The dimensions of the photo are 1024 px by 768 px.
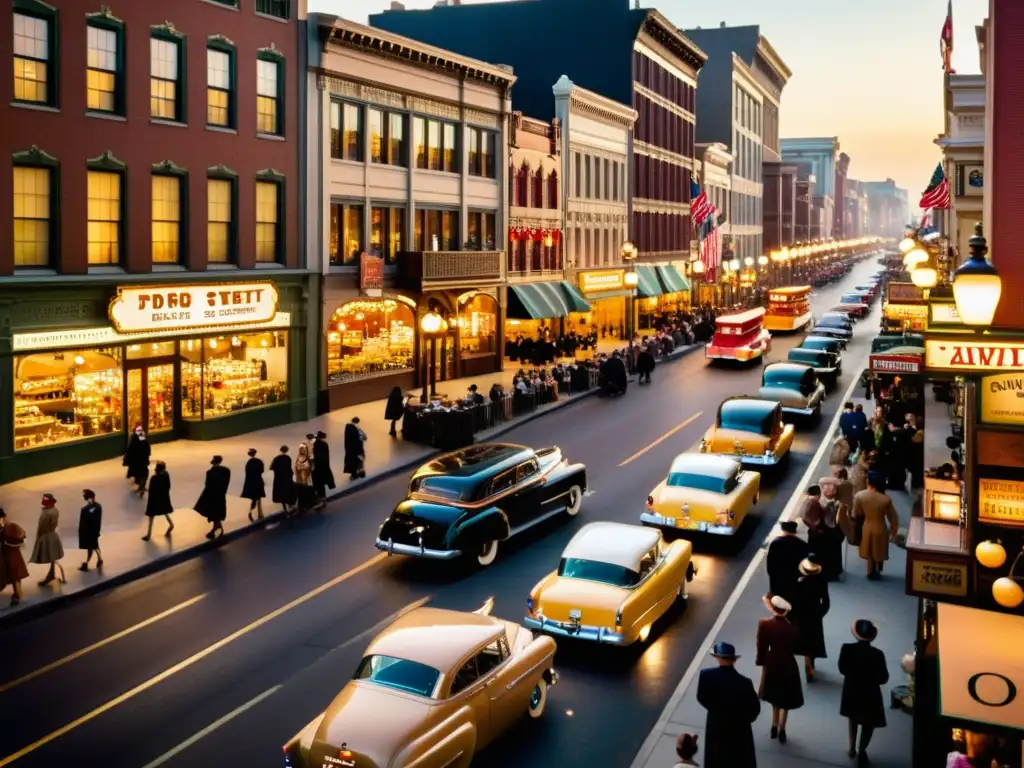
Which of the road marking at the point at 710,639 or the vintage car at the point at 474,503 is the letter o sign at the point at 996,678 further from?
the vintage car at the point at 474,503

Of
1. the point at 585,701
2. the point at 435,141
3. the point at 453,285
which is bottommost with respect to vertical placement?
the point at 585,701

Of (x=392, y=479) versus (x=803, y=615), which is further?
(x=392, y=479)

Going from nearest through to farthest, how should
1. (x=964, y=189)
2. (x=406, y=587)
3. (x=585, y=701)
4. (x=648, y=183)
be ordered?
(x=585, y=701) < (x=406, y=587) < (x=964, y=189) < (x=648, y=183)

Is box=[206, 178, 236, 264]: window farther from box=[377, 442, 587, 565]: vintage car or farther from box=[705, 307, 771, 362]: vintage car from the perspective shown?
box=[705, 307, 771, 362]: vintage car

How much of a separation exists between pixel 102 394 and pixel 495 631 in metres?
19.2

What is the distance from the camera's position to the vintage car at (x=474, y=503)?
60.5 ft

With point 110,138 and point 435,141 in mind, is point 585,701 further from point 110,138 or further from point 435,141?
point 435,141

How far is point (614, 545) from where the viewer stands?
621 inches

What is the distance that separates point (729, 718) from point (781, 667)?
1718mm

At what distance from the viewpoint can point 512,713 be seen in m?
12.3

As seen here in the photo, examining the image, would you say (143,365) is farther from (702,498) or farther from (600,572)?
(600,572)

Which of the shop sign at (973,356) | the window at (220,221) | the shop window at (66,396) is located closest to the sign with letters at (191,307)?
the shop window at (66,396)

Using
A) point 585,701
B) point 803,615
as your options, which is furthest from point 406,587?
point 803,615

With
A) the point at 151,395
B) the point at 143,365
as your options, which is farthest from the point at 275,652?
the point at 151,395
